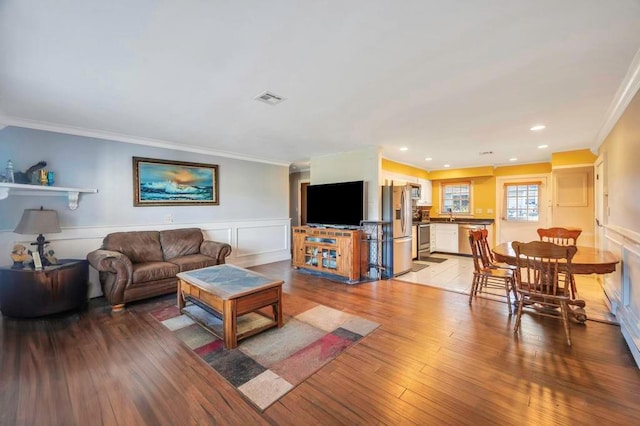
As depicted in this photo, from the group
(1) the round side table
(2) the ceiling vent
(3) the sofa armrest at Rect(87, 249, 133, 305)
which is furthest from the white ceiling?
(1) the round side table

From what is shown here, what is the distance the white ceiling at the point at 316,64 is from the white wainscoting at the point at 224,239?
1458 mm

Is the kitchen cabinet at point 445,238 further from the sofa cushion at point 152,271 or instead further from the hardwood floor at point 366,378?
the sofa cushion at point 152,271

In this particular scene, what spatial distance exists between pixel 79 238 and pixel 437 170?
797cm

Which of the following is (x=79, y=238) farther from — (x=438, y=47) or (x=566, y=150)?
(x=566, y=150)

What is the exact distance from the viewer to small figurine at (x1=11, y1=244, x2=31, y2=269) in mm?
3069

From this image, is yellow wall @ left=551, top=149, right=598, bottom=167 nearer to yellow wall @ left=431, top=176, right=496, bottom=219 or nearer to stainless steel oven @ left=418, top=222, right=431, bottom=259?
yellow wall @ left=431, top=176, right=496, bottom=219

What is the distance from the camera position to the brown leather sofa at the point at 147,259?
3277 mm

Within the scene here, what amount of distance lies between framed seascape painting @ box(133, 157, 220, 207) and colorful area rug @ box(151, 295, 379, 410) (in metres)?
2.03

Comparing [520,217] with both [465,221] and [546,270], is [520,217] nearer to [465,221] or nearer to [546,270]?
[465,221]

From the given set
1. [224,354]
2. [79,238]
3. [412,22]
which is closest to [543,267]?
[412,22]

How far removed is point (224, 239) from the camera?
5.33m

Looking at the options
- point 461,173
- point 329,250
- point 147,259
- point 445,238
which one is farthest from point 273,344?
point 461,173

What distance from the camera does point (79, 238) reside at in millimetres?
3762

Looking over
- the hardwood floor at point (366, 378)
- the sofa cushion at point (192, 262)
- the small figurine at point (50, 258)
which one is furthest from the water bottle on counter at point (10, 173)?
the sofa cushion at point (192, 262)
